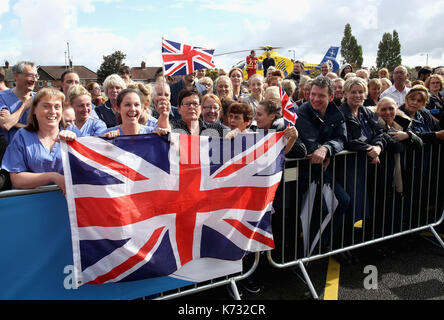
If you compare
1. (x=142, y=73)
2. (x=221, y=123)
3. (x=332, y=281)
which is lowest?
(x=332, y=281)

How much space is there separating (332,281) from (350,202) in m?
0.98

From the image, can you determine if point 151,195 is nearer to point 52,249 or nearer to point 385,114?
point 52,249

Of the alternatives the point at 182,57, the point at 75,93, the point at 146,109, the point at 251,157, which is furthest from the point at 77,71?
the point at 251,157

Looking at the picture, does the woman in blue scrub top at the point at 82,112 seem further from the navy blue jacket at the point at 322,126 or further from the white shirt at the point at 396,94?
the white shirt at the point at 396,94

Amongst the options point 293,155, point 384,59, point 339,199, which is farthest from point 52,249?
point 384,59

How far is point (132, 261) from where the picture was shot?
119 inches

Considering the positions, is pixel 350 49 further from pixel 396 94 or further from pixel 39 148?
pixel 39 148

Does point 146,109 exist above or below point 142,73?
below

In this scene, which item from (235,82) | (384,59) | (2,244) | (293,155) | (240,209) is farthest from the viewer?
(384,59)

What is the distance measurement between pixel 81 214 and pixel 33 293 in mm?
717

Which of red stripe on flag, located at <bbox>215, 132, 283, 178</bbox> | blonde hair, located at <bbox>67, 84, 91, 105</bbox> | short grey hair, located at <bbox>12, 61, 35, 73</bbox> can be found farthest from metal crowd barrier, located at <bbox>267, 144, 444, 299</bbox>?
short grey hair, located at <bbox>12, 61, 35, 73</bbox>

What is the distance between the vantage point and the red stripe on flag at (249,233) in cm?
343

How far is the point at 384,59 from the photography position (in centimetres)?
9200

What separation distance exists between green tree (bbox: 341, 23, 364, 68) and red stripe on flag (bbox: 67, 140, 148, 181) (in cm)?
10007
